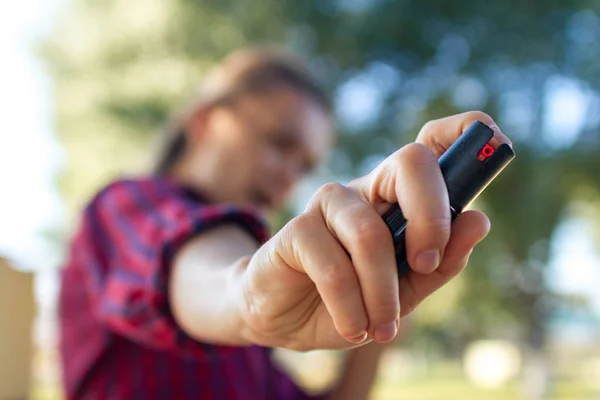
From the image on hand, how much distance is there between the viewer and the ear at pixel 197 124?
2.39ft

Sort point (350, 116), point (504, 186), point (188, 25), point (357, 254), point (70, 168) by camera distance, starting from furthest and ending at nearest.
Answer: point (70, 168) < point (188, 25) < point (350, 116) < point (504, 186) < point (357, 254)

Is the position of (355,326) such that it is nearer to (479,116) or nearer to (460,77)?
(479,116)

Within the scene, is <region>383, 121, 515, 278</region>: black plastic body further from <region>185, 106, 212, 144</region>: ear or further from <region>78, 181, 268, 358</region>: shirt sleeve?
<region>185, 106, 212, 144</region>: ear

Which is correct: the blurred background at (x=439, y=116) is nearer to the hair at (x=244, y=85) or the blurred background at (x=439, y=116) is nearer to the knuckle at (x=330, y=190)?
the hair at (x=244, y=85)

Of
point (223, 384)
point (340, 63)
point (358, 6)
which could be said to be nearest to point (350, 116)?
point (340, 63)

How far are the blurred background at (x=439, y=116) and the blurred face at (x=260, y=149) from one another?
14cm

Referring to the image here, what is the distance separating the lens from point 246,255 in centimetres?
33

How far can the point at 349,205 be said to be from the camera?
0.20 m

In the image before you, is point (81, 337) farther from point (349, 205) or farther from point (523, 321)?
point (523, 321)

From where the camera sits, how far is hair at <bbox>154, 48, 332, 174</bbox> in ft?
2.28

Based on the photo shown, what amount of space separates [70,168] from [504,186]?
1.35 meters

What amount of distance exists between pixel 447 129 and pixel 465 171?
1.2 inches

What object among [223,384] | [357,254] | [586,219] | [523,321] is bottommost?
[523,321]

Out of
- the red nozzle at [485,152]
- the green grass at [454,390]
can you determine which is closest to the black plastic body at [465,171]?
the red nozzle at [485,152]
